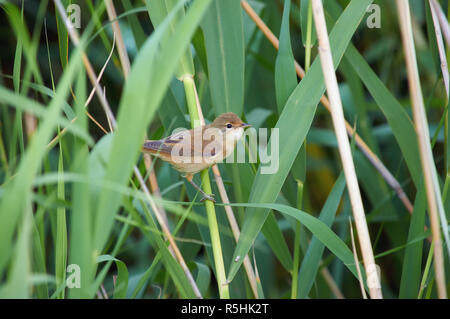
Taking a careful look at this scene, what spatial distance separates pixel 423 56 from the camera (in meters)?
2.90

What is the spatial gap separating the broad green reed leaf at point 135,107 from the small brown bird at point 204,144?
28.8 inches

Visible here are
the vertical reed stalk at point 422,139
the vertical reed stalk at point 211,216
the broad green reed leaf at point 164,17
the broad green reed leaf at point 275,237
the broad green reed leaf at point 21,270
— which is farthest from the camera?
the broad green reed leaf at point 275,237

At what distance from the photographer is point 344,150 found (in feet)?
4.66

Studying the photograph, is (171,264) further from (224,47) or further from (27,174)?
(224,47)

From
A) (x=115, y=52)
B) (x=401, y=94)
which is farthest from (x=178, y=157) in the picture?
(x=401, y=94)

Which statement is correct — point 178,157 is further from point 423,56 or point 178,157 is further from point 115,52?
point 423,56

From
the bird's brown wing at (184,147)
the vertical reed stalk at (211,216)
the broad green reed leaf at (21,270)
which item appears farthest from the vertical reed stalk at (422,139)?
the broad green reed leaf at (21,270)

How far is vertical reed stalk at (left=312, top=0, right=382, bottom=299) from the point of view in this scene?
1.39 meters

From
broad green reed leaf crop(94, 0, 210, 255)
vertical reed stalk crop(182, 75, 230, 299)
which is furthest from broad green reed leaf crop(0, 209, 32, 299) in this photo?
vertical reed stalk crop(182, 75, 230, 299)

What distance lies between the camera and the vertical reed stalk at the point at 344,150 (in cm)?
139

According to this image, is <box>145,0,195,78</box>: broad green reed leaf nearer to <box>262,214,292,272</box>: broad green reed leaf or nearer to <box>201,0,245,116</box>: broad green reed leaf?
<box>201,0,245,116</box>: broad green reed leaf

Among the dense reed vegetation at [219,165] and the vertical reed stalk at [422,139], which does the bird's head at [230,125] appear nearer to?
the dense reed vegetation at [219,165]

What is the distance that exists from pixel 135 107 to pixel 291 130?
0.65 metres
